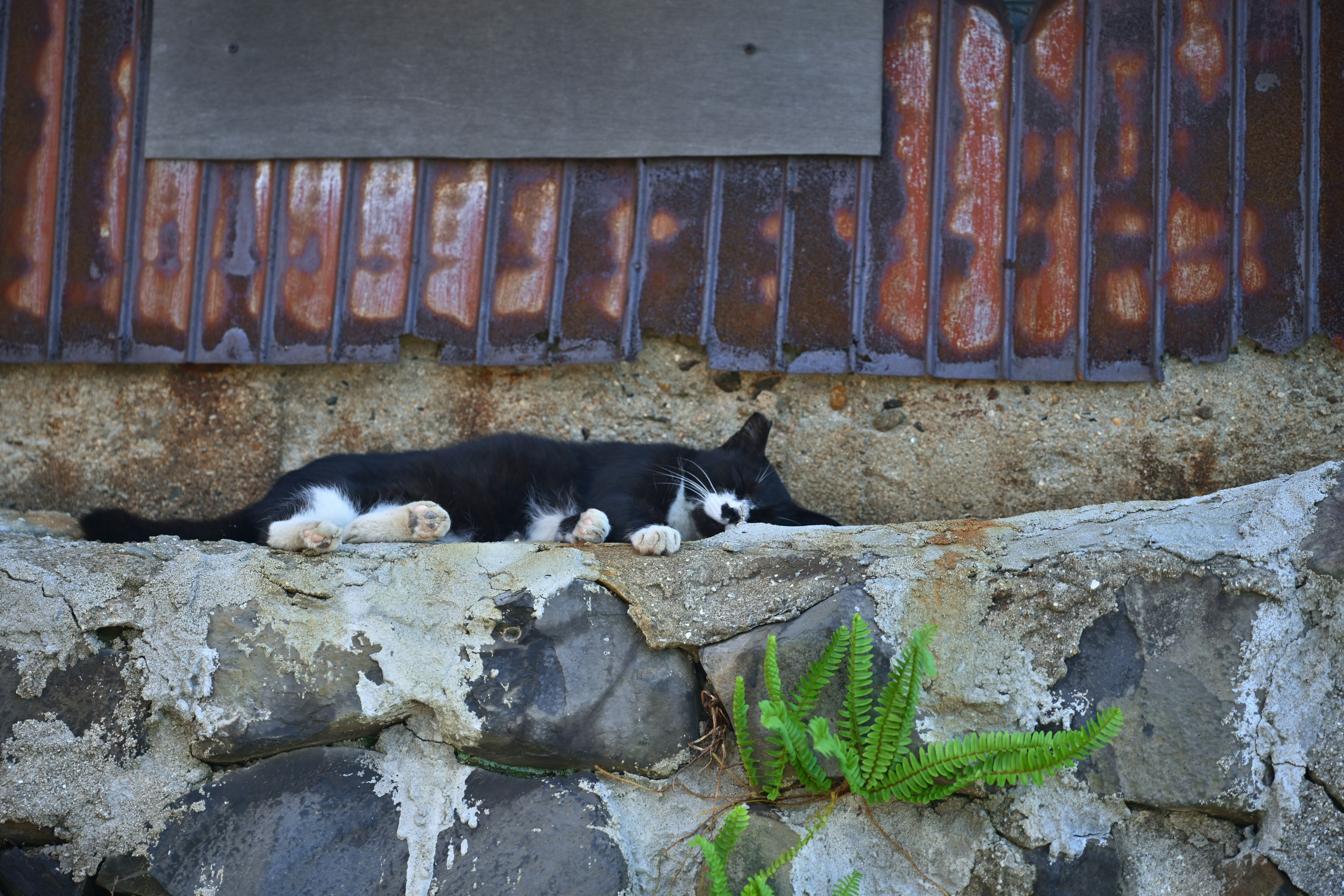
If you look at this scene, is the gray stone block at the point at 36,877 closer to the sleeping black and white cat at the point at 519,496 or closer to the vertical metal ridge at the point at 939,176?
the sleeping black and white cat at the point at 519,496

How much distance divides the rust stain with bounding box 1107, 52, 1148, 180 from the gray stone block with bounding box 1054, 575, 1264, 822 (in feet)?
4.68

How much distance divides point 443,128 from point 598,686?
1913 millimetres

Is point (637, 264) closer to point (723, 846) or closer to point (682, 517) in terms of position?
point (682, 517)

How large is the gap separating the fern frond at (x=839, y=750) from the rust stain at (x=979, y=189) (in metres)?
1.46

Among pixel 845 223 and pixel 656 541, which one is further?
pixel 845 223

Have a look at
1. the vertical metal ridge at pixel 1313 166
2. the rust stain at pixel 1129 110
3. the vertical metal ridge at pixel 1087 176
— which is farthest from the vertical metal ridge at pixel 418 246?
the vertical metal ridge at pixel 1313 166

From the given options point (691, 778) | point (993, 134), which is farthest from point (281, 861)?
point (993, 134)

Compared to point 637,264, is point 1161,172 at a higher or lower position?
higher

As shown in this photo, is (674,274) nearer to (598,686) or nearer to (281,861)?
(598,686)

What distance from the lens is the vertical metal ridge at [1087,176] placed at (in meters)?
2.93

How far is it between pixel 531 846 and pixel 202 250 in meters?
2.29

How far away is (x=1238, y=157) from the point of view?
2900 mm

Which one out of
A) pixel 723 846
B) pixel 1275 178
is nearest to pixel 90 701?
pixel 723 846

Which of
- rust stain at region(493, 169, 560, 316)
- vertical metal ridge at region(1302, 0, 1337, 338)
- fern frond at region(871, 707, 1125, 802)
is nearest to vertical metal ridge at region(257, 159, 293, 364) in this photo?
rust stain at region(493, 169, 560, 316)
